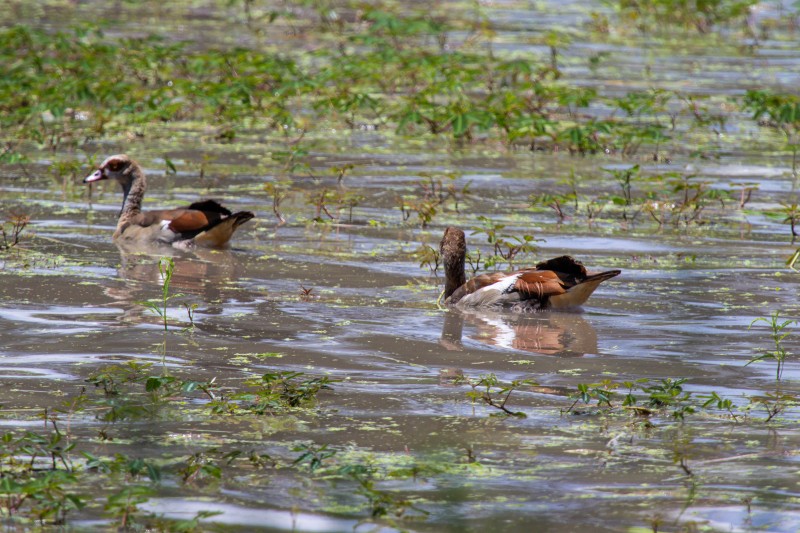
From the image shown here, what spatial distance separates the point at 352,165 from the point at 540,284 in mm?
3602

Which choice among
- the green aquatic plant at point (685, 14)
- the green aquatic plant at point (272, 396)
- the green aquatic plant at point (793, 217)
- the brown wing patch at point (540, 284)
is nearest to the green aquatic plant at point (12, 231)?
the brown wing patch at point (540, 284)

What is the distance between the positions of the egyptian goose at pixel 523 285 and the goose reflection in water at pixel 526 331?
0.09 metres

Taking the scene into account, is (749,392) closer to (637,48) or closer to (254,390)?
(254,390)

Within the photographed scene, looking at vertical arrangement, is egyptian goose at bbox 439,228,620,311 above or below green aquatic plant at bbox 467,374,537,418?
below

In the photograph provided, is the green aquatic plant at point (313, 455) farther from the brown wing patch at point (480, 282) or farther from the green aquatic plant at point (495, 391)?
the brown wing patch at point (480, 282)

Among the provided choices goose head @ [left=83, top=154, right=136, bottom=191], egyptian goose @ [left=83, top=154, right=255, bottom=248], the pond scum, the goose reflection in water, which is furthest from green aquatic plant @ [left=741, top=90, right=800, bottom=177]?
goose head @ [left=83, top=154, right=136, bottom=191]

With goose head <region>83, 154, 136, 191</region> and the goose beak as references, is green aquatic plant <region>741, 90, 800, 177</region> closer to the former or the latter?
goose head <region>83, 154, 136, 191</region>

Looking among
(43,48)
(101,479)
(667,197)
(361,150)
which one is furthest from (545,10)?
(101,479)

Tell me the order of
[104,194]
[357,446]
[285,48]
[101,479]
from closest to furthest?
[101,479], [357,446], [104,194], [285,48]

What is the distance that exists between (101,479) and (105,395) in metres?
1.21

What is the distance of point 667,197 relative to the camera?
12227 millimetres

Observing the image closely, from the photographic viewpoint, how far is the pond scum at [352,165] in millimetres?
5348

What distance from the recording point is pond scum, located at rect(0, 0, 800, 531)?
5.35 meters

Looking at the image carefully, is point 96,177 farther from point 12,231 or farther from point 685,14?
point 685,14
